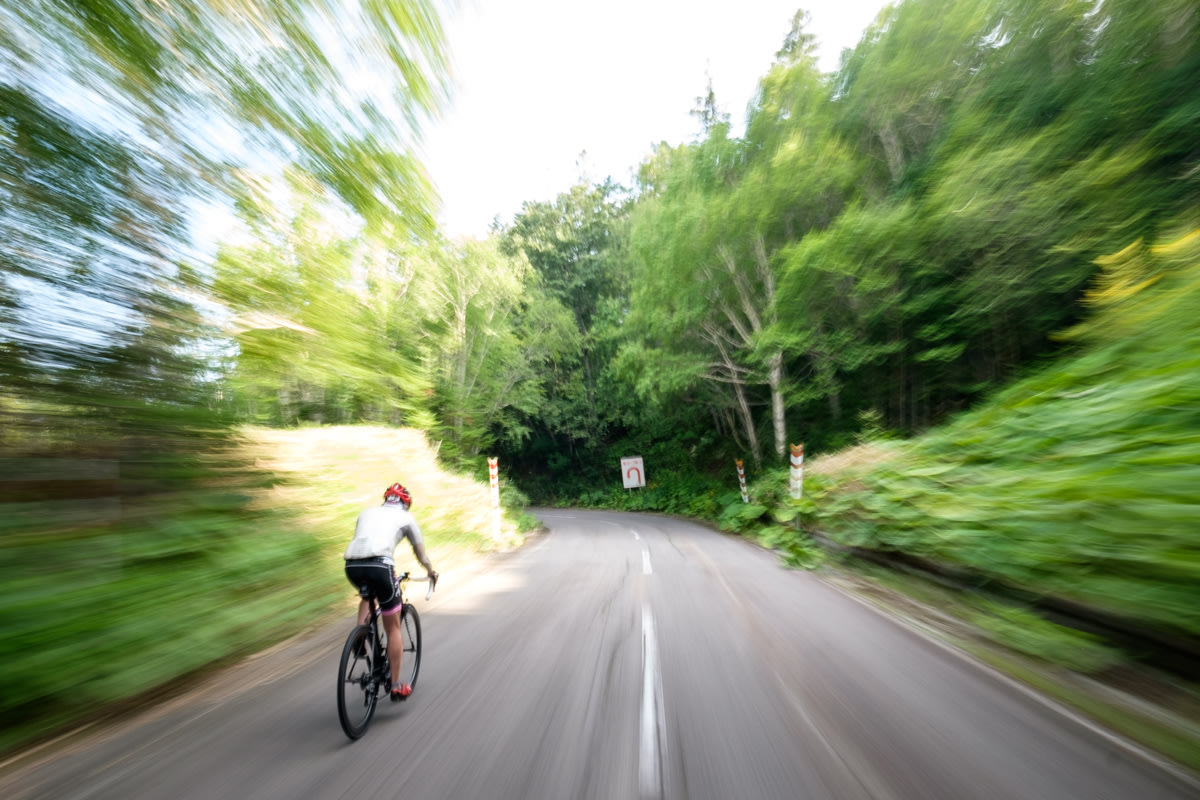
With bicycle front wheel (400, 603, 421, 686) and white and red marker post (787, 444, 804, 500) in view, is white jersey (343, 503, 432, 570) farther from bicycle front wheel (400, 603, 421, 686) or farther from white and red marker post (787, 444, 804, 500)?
white and red marker post (787, 444, 804, 500)

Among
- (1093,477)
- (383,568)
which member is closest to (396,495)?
(383,568)

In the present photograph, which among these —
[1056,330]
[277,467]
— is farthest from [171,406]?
[1056,330]

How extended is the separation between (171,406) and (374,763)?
12.1 feet

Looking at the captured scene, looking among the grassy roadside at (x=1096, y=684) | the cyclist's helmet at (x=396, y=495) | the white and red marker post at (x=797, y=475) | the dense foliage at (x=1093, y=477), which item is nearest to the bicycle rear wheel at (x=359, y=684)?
the cyclist's helmet at (x=396, y=495)

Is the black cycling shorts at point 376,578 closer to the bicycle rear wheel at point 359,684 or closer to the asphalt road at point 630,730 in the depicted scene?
the bicycle rear wheel at point 359,684

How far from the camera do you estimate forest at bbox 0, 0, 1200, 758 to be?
3705mm

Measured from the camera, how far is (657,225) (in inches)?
635

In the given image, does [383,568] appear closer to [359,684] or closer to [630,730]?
[359,684]

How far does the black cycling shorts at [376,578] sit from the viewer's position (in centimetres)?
348

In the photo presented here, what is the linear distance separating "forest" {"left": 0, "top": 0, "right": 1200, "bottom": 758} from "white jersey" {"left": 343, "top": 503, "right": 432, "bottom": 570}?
1.91 meters

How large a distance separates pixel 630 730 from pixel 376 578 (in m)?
1.90

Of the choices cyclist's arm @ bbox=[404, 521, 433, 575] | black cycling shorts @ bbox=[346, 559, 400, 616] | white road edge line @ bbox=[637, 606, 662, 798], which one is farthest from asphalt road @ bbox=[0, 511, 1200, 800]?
cyclist's arm @ bbox=[404, 521, 433, 575]

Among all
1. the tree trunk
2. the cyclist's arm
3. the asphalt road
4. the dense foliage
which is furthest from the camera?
the tree trunk

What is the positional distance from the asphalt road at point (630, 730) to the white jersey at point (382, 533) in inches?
41.8
